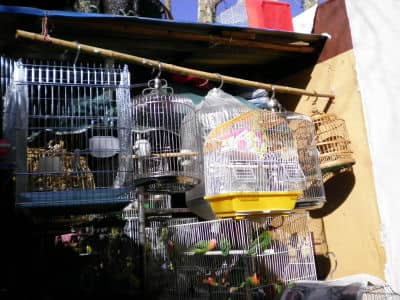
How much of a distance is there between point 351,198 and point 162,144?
1449 mm

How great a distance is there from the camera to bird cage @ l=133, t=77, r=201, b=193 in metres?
1.89

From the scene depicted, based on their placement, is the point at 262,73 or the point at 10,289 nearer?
the point at 10,289

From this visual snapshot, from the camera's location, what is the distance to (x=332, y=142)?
2.69 metres

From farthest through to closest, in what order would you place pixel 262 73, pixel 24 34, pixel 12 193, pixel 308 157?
pixel 262 73 < pixel 308 157 < pixel 12 193 < pixel 24 34

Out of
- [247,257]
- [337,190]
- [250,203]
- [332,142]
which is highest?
[332,142]

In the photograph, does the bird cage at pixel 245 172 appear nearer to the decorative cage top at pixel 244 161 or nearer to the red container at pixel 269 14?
the decorative cage top at pixel 244 161

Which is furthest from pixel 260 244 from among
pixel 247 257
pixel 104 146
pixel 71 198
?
pixel 71 198

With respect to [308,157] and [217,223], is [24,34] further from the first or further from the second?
[217,223]

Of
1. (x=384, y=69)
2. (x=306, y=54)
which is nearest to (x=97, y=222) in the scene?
(x=306, y=54)

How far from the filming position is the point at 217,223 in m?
3.09

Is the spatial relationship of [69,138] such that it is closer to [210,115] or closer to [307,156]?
[210,115]

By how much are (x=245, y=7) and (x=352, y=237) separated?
1.86 metres

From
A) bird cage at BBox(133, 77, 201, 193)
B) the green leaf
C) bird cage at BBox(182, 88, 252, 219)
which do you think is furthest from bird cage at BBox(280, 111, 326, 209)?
the green leaf

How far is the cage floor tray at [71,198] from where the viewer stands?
156cm
